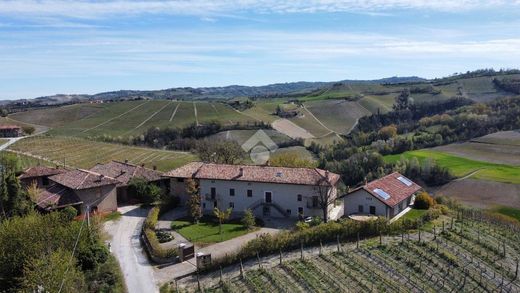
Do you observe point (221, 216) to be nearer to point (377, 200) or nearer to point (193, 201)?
point (193, 201)

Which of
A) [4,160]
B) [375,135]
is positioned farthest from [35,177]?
[375,135]

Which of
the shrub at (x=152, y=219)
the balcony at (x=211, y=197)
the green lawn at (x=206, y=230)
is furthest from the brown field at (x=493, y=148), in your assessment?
the shrub at (x=152, y=219)

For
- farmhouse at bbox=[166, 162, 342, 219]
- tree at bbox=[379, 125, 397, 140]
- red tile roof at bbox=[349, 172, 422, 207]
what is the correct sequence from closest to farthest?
red tile roof at bbox=[349, 172, 422, 207], farmhouse at bbox=[166, 162, 342, 219], tree at bbox=[379, 125, 397, 140]

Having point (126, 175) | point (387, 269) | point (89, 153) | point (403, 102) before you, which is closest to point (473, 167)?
point (387, 269)

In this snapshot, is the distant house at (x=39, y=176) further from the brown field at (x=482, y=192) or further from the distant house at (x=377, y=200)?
the brown field at (x=482, y=192)

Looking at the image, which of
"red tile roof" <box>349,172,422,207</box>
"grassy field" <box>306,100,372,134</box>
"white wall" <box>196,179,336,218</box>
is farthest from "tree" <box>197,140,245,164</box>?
"grassy field" <box>306,100,372,134</box>

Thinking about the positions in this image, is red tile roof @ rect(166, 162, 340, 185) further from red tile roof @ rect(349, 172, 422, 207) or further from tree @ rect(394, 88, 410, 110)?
tree @ rect(394, 88, 410, 110)
